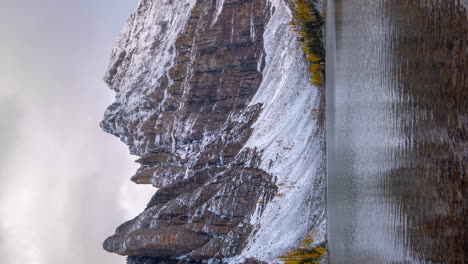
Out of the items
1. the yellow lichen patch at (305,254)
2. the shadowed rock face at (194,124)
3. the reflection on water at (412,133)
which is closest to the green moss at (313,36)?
the shadowed rock face at (194,124)

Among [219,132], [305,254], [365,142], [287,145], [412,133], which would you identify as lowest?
[305,254]

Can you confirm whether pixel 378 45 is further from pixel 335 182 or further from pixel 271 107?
pixel 271 107

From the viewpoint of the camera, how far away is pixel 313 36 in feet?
165

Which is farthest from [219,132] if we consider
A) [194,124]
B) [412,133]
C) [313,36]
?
[412,133]

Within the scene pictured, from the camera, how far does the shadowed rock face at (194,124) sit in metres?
52.8

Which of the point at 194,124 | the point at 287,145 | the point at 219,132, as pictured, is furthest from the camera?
the point at 194,124

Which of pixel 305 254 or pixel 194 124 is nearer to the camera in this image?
pixel 305 254

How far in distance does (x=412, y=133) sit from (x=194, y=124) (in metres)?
65.0

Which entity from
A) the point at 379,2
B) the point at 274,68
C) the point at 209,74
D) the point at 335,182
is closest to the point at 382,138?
the point at 379,2

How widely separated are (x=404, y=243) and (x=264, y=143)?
43625mm

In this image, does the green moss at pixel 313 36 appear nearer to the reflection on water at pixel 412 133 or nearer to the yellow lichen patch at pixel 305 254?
the yellow lichen patch at pixel 305 254

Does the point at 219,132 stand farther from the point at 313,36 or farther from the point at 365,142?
the point at 365,142

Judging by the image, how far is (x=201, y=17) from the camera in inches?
2958

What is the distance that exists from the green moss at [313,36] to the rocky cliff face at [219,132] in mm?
2505
